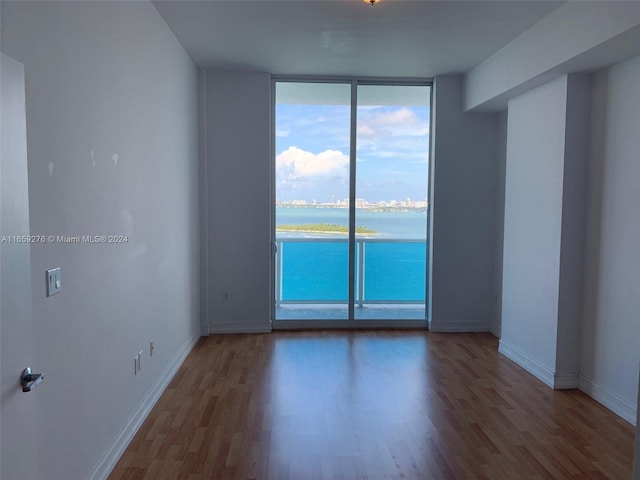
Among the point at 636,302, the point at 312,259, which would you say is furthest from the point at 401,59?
the point at 636,302

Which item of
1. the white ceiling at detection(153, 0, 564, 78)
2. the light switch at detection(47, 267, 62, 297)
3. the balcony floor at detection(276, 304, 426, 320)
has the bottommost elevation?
the balcony floor at detection(276, 304, 426, 320)

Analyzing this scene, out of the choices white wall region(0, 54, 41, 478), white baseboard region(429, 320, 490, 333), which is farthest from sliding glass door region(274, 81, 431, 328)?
white wall region(0, 54, 41, 478)

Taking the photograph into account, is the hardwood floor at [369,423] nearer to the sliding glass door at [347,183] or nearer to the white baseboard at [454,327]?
the white baseboard at [454,327]

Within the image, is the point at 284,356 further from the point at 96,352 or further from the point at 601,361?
the point at 601,361

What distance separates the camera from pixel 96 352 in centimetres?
220

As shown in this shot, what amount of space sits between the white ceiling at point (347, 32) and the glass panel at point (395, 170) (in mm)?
522

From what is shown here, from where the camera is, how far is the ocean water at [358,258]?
5.20 m

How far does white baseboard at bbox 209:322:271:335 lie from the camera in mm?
4902

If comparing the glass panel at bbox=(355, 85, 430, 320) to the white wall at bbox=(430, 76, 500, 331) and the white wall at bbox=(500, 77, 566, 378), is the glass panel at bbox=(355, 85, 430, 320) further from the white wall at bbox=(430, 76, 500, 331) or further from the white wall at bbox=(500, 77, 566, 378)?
the white wall at bbox=(500, 77, 566, 378)

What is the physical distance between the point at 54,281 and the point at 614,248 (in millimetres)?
3428

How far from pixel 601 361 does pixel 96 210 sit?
3.50m

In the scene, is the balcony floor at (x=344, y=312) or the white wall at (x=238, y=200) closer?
the white wall at (x=238, y=200)

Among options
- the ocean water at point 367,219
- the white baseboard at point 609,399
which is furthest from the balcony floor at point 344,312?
the white baseboard at point 609,399

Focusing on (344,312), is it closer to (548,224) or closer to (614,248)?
(548,224)
